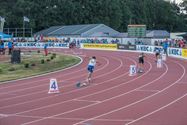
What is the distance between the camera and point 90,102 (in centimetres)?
1927

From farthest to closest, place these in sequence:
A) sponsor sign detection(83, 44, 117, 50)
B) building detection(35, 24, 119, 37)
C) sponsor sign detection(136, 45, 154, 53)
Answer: building detection(35, 24, 119, 37) < sponsor sign detection(83, 44, 117, 50) < sponsor sign detection(136, 45, 154, 53)

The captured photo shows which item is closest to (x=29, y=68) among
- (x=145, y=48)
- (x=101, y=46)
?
(x=145, y=48)

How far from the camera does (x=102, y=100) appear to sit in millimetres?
19781

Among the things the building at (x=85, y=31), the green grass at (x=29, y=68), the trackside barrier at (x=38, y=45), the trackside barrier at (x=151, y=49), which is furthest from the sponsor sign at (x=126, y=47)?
the building at (x=85, y=31)

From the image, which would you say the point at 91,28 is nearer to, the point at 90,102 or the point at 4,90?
the point at 4,90

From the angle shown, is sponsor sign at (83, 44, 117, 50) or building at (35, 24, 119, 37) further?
building at (35, 24, 119, 37)

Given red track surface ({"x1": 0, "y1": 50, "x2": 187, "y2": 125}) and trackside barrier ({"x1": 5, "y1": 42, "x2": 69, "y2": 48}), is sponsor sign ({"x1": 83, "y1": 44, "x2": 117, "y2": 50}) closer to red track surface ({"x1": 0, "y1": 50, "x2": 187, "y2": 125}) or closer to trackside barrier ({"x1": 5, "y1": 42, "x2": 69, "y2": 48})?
trackside barrier ({"x1": 5, "y1": 42, "x2": 69, "y2": 48})

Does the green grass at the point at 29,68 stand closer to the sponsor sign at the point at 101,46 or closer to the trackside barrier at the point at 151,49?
the trackside barrier at the point at 151,49

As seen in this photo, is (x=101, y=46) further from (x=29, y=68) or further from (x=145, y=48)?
(x=29, y=68)

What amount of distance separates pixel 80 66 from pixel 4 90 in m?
13.5

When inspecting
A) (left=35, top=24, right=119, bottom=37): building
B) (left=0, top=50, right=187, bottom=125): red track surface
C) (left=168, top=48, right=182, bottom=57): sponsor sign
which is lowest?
(left=0, top=50, right=187, bottom=125): red track surface

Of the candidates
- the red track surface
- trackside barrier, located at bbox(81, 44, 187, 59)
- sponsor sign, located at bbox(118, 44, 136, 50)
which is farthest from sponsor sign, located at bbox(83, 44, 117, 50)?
the red track surface

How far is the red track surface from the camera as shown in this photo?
1557 centimetres

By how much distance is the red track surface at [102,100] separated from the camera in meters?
15.6
